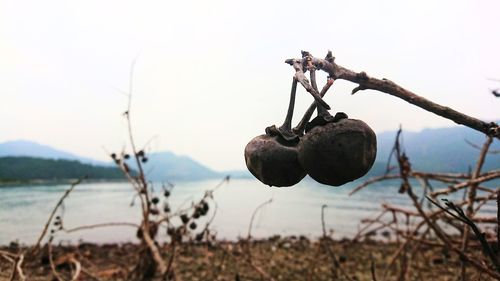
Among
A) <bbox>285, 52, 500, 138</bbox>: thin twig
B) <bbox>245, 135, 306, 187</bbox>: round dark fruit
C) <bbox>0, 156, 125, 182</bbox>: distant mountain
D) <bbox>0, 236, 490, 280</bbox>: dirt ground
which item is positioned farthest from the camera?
<bbox>0, 156, 125, 182</bbox>: distant mountain

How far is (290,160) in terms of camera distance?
1357mm

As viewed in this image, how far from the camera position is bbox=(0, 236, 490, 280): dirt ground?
30.6 ft

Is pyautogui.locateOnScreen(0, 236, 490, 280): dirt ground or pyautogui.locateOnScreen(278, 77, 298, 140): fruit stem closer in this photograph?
pyautogui.locateOnScreen(278, 77, 298, 140): fruit stem

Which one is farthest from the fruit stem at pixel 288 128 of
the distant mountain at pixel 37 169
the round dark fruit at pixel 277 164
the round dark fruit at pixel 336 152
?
the distant mountain at pixel 37 169

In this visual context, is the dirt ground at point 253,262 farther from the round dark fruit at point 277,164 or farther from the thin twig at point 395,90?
the thin twig at point 395,90

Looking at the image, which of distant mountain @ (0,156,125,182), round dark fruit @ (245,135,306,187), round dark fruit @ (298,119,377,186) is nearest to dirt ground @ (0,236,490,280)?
round dark fruit @ (245,135,306,187)

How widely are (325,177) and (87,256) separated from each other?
13.2 metres

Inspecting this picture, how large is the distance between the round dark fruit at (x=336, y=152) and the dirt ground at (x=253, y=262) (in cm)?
609

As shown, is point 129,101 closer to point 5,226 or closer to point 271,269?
point 271,269

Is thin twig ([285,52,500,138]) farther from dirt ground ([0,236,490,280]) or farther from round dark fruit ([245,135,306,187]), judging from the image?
dirt ground ([0,236,490,280])

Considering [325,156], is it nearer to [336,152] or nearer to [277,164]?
[336,152]

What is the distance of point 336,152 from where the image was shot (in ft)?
3.96

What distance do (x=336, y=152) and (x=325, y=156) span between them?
0.03 m

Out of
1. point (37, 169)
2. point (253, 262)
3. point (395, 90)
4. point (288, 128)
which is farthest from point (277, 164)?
point (37, 169)
